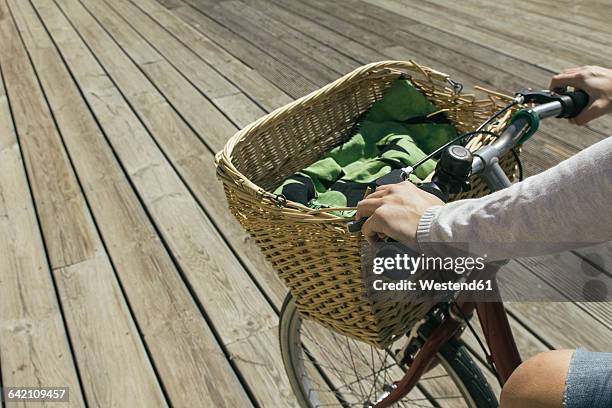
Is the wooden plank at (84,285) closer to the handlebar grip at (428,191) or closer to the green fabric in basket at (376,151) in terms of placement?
the green fabric in basket at (376,151)

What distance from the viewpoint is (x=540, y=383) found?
2.42ft

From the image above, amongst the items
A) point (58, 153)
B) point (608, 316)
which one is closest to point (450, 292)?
point (608, 316)

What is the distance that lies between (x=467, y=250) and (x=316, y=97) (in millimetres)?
620

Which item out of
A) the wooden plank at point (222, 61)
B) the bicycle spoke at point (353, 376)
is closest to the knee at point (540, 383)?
the bicycle spoke at point (353, 376)

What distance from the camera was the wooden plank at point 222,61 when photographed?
3.18 meters

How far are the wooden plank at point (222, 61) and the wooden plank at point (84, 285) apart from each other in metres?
1.04

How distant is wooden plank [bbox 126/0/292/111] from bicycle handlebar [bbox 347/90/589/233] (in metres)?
2.17

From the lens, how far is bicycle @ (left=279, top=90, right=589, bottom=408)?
865 mm

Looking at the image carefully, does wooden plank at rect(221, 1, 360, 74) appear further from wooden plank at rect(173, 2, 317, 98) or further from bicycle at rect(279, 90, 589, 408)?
bicycle at rect(279, 90, 589, 408)

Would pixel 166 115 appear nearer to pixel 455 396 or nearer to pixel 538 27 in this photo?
pixel 455 396

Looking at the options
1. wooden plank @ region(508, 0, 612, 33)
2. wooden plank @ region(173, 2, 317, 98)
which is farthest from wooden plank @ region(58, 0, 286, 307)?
wooden plank @ region(508, 0, 612, 33)

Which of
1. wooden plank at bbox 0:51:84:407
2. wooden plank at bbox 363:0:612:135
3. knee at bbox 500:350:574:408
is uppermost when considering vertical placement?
knee at bbox 500:350:574:408

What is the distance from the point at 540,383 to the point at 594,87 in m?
0.53

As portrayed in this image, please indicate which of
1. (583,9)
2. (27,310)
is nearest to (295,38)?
(583,9)
